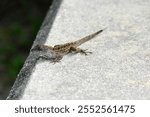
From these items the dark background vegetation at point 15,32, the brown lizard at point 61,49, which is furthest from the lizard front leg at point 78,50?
the dark background vegetation at point 15,32

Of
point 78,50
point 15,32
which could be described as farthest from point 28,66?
point 15,32

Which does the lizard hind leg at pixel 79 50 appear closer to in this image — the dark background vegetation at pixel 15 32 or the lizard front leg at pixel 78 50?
the lizard front leg at pixel 78 50

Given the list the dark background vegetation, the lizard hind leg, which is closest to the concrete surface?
the lizard hind leg

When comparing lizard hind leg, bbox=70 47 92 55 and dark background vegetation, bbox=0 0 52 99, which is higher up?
lizard hind leg, bbox=70 47 92 55

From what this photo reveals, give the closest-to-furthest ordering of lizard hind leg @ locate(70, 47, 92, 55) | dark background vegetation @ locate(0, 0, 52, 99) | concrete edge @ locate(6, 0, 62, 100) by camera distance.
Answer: concrete edge @ locate(6, 0, 62, 100)
lizard hind leg @ locate(70, 47, 92, 55)
dark background vegetation @ locate(0, 0, 52, 99)

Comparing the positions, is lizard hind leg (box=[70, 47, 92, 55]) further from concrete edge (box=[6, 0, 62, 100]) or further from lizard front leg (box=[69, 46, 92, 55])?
concrete edge (box=[6, 0, 62, 100])

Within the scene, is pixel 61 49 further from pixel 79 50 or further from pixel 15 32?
pixel 15 32
